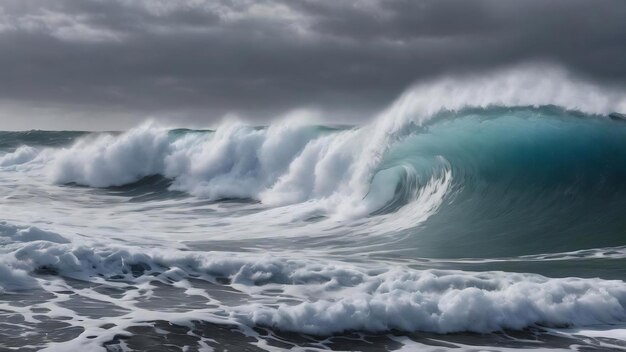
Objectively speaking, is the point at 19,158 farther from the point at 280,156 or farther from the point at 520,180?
the point at 520,180

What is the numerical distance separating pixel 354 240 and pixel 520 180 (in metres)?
4.10

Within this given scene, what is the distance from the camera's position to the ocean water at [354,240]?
22.2 feet

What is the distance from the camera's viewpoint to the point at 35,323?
6.61 meters

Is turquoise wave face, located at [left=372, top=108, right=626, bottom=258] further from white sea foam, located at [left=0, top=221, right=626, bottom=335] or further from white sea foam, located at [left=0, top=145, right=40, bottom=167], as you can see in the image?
white sea foam, located at [left=0, top=145, right=40, bottom=167]

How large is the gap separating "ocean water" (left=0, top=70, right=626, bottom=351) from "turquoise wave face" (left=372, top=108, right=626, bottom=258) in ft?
0.13

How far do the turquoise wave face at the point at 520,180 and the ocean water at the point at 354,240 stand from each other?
0.04 meters

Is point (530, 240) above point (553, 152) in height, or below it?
below

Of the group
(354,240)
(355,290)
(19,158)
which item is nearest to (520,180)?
(354,240)

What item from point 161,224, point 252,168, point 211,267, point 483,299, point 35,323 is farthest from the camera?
point 252,168

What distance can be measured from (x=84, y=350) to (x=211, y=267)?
130 inches

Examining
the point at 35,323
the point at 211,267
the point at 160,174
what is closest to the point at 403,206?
the point at 211,267

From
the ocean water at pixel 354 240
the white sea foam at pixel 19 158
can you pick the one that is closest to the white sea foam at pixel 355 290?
the ocean water at pixel 354 240

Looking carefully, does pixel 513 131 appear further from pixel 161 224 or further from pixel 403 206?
pixel 161 224

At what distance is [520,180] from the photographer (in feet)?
46.2
